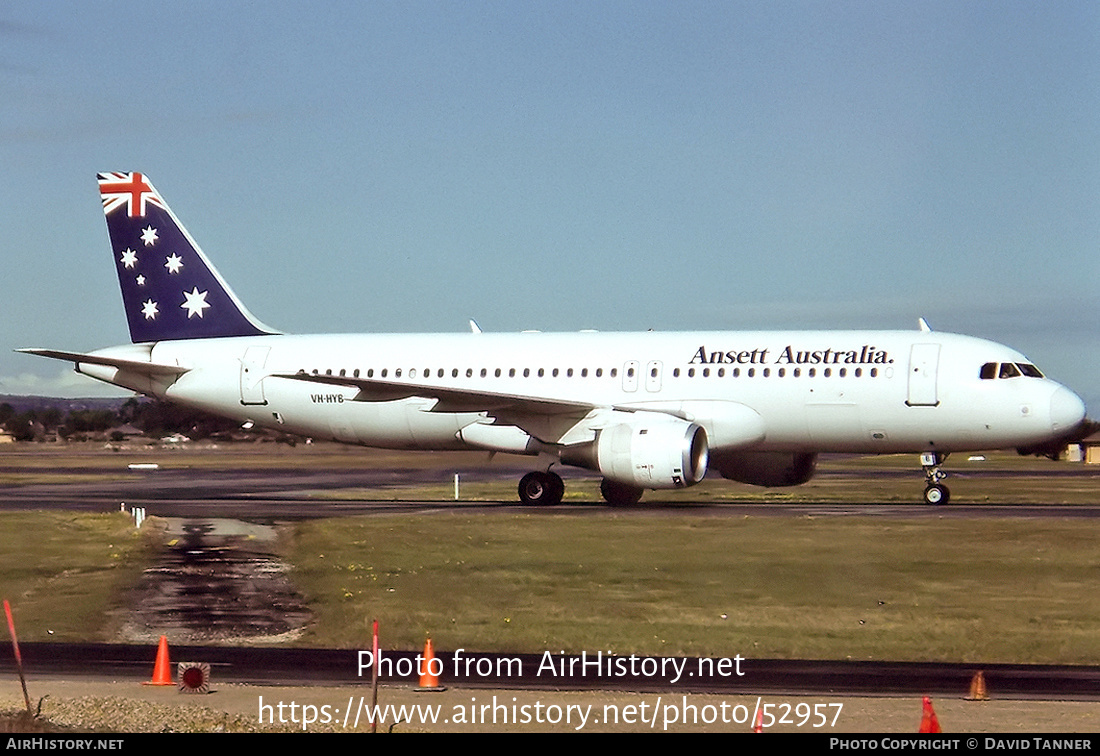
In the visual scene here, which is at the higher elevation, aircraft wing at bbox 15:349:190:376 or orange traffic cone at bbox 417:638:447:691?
aircraft wing at bbox 15:349:190:376

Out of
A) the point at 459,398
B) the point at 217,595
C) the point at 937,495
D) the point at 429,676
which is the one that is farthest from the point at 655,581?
the point at 937,495

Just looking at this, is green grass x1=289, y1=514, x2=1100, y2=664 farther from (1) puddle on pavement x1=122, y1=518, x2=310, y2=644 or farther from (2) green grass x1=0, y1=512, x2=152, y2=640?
(2) green grass x1=0, y1=512, x2=152, y2=640

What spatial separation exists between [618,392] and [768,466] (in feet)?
13.6

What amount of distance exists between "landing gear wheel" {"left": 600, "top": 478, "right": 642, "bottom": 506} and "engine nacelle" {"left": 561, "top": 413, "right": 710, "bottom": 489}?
8.25 ft

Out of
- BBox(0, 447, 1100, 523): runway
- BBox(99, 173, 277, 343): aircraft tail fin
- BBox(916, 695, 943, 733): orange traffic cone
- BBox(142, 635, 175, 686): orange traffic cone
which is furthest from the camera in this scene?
BBox(99, 173, 277, 343): aircraft tail fin

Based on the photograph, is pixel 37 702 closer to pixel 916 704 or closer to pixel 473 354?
pixel 916 704

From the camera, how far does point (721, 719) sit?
38.4ft

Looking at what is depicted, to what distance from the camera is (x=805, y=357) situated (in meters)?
32.8

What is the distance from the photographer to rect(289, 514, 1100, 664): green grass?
16625 mm

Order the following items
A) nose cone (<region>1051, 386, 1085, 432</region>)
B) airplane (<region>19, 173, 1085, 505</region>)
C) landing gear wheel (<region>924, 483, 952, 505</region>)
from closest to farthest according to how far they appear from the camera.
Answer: nose cone (<region>1051, 386, 1085, 432</region>) → airplane (<region>19, 173, 1085, 505</region>) → landing gear wheel (<region>924, 483, 952, 505</region>)

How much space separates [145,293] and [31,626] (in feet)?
78.4

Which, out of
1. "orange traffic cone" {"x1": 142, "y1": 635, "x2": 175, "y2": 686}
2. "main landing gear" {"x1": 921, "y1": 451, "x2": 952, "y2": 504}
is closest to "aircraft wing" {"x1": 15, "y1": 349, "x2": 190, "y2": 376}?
"main landing gear" {"x1": 921, "y1": 451, "x2": 952, "y2": 504}

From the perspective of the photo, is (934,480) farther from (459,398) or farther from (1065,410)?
(459,398)
